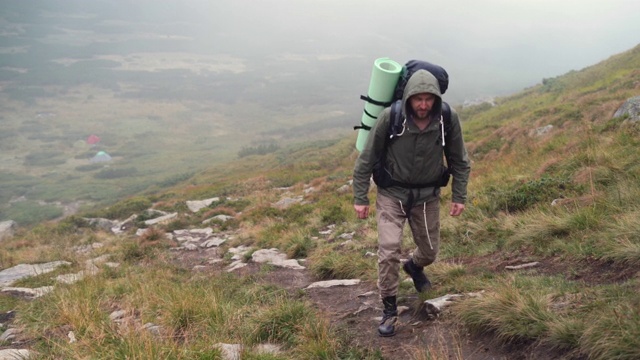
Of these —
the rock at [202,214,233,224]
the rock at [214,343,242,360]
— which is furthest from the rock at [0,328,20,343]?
the rock at [202,214,233,224]

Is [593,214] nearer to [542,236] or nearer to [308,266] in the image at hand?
[542,236]

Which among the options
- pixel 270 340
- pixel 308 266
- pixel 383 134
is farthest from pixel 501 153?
pixel 270 340

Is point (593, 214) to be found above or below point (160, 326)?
above

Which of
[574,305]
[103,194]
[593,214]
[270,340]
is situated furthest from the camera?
[103,194]

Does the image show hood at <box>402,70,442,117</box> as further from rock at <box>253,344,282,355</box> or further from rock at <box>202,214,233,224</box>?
rock at <box>202,214,233,224</box>

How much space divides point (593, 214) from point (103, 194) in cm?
14436

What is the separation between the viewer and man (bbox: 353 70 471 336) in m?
4.96

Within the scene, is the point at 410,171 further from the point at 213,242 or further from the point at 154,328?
the point at 213,242

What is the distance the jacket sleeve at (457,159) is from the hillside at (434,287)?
3.76 ft

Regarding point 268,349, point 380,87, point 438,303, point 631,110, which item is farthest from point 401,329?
point 631,110

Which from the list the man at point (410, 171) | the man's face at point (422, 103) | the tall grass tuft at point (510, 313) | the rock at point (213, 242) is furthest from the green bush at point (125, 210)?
the tall grass tuft at point (510, 313)

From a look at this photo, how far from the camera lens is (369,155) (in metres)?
5.20

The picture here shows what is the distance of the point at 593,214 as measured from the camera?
21.2ft

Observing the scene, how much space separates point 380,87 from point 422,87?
772 millimetres
